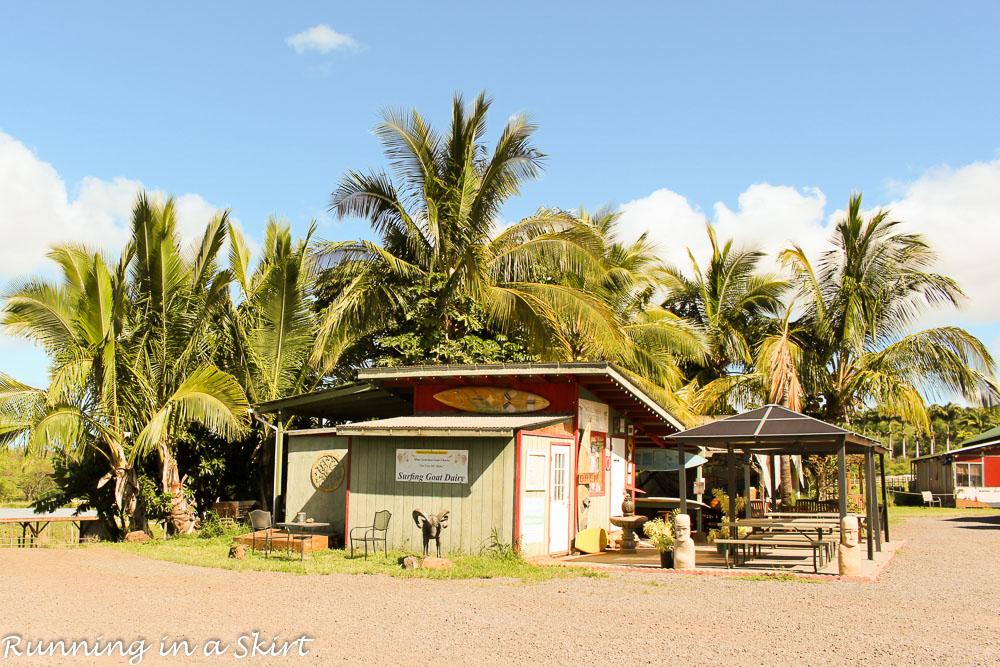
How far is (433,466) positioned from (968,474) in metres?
32.7

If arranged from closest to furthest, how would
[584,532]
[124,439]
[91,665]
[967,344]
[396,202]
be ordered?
1. [91,665]
2. [584,532]
3. [124,439]
4. [396,202]
5. [967,344]

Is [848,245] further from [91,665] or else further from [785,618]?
[91,665]

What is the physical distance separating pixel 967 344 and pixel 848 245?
4.13 metres

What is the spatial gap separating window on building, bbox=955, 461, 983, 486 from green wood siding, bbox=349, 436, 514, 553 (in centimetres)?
3200

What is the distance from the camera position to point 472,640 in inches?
290

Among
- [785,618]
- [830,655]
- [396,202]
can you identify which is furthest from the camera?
[396,202]

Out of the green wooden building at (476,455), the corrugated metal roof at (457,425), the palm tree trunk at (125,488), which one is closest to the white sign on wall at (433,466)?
the green wooden building at (476,455)

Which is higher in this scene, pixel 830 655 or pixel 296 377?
pixel 296 377

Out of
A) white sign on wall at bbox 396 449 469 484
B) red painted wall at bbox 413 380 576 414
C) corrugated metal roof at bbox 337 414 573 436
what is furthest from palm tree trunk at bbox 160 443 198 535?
white sign on wall at bbox 396 449 469 484

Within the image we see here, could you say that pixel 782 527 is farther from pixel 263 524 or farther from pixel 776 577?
pixel 263 524

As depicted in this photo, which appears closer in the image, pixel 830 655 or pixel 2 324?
pixel 830 655

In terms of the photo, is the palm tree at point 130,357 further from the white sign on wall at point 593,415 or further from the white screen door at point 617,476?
the white screen door at point 617,476

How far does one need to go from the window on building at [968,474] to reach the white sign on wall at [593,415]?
92.4 ft

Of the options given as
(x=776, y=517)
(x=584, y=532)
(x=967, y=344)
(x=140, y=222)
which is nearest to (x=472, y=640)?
(x=584, y=532)
